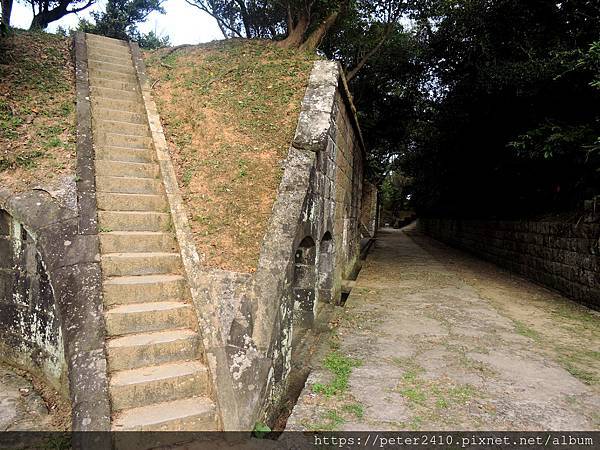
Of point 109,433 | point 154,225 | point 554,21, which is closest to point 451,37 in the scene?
point 554,21

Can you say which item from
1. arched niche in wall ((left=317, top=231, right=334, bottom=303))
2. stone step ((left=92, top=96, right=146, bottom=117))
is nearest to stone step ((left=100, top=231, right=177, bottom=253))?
stone step ((left=92, top=96, right=146, bottom=117))

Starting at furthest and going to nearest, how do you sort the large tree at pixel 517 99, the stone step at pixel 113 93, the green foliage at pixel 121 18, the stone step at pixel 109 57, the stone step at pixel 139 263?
the green foliage at pixel 121 18
the stone step at pixel 109 57
the large tree at pixel 517 99
the stone step at pixel 113 93
the stone step at pixel 139 263

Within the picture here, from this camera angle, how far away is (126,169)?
4715 mm

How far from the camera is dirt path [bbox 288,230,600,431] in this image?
3.01 meters

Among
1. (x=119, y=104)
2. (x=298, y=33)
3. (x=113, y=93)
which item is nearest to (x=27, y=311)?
(x=119, y=104)

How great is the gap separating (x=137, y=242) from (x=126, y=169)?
1.25 metres

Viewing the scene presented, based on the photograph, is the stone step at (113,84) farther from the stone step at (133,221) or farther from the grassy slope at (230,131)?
the stone step at (133,221)

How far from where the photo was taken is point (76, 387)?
2.65 m

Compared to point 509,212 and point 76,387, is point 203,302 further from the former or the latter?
point 509,212

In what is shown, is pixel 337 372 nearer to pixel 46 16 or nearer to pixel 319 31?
pixel 319 31

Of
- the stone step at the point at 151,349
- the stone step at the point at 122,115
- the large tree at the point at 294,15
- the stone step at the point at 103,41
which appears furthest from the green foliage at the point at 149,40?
the stone step at the point at 151,349

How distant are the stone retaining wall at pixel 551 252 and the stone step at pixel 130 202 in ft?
21.8

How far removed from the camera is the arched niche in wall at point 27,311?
3359 millimetres

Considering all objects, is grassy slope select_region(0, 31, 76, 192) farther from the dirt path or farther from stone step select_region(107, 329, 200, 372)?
the dirt path
